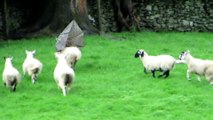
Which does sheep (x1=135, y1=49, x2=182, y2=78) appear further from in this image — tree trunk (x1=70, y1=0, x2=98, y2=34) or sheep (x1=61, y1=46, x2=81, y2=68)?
tree trunk (x1=70, y1=0, x2=98, y2=34)

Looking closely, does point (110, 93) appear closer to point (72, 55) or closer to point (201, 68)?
point (201, 68)

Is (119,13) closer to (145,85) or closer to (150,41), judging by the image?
(150,41)

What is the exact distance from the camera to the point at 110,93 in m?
12.6

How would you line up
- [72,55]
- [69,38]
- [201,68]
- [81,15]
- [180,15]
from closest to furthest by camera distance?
[201,68] → [72,55] → [69,38] → [81,15] → [180,15]

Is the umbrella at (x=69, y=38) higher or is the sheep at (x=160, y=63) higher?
the umbrella at (x=69, y=38)

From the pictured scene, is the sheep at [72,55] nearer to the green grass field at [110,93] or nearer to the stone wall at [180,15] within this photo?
the green grass field at [110,93]

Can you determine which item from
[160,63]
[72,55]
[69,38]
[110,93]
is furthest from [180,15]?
[110,93]

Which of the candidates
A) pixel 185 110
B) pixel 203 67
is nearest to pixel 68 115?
pixel 185 110

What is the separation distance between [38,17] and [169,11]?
17.5ft

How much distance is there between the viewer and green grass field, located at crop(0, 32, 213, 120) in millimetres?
10961

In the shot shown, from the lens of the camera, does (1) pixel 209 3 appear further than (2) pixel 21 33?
Yes

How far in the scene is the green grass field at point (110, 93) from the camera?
1096 cm

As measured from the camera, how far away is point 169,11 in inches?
937

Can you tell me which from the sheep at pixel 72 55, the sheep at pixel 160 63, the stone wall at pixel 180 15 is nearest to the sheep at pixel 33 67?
the sheep at pixel 72 55
